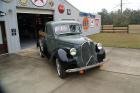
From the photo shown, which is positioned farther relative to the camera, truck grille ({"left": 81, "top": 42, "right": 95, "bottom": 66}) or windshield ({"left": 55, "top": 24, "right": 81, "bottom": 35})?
windshield ({"left": 55, "top": 24, "right": 81, "bottom": 35})

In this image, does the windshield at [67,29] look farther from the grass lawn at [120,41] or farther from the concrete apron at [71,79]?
the grass lawn at [120,41]

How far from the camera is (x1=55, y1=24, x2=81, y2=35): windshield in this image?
7602 millimetres

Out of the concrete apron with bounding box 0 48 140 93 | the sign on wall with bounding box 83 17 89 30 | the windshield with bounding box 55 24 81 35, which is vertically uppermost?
the sign on wall with bounding box 83 17 89 30

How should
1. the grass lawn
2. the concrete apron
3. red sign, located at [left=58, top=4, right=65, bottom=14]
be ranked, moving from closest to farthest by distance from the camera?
the concrete apron, the grass lawn, red sign, located at [left=58, top=4, right=65, bottom=14]

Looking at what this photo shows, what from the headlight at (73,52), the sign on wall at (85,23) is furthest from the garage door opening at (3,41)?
the sign on wall at (85,23)

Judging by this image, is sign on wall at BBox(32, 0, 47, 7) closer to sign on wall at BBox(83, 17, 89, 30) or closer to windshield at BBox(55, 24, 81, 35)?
windshield at BBox(55, 24, 81, 35)

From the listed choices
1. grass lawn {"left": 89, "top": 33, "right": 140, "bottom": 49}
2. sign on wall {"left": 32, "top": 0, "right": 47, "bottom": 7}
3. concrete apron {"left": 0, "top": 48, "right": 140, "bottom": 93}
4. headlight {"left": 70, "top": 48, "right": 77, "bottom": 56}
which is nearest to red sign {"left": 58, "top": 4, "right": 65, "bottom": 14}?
sign on wall {"left": 32, "top": 0, "right": 47, "bottom": 7}

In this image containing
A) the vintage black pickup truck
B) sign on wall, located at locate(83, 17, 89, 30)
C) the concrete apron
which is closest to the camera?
the concrete apron

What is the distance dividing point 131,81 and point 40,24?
12.5m

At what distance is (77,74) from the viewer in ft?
21.6

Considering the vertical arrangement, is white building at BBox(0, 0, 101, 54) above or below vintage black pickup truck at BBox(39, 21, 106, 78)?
above

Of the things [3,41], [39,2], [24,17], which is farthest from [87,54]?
[24,17]

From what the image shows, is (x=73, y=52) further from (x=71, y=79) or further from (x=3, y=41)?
(x=3, y=41)

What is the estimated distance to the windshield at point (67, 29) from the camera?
7.60 metres
